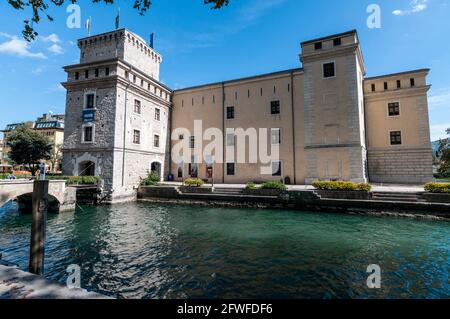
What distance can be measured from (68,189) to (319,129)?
20.5 metres

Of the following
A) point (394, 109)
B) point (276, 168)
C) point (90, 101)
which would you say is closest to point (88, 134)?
point (90, 101)

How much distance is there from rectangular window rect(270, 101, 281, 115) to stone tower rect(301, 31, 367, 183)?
276 cm

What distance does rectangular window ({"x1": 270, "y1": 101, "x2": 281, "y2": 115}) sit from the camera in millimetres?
23212

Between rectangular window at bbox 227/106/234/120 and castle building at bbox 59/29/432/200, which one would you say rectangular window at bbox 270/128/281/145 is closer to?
castle building at bbox 59/29/432/200

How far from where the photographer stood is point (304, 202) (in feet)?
49.9

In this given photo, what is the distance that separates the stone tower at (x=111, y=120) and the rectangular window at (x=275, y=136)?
40.7 feet

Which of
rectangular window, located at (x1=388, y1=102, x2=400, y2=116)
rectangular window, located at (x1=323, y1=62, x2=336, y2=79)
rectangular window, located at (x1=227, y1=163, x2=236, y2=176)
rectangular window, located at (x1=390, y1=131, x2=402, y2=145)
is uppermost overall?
rectangular window, located at (x1=323, y1=62, x2=336, y2=79)

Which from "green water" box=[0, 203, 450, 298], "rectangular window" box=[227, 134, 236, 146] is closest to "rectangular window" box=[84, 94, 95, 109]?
"green water" box=[0, 203, 450, 298]

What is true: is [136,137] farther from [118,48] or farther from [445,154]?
[445,154]

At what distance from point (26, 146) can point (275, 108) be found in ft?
102

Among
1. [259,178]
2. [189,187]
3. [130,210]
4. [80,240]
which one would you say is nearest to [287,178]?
[259,178]

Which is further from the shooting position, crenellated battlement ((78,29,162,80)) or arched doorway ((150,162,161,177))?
arched doorway ((150,162,161,177))

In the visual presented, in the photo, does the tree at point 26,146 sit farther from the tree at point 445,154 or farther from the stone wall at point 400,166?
the tree at point 445,154

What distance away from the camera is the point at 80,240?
29.8ft
